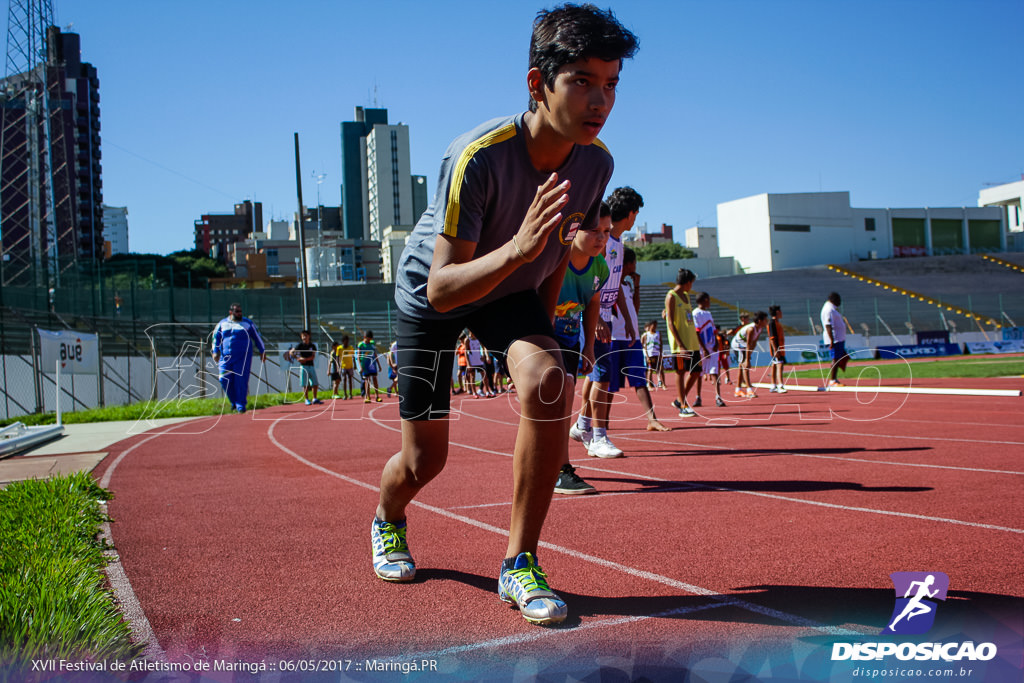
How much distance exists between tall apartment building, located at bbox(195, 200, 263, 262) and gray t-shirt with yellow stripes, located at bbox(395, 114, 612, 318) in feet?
553

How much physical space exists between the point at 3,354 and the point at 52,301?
777 centimetres

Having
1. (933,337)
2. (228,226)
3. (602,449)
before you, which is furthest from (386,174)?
(602,449)

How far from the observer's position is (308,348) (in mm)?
21078

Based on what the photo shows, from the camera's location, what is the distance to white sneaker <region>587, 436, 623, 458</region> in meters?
7.17

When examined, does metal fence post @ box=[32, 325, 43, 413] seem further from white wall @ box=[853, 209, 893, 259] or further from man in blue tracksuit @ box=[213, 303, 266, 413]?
white wall @ box=[853, 209, 893, 259]

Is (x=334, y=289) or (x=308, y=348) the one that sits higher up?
(x=334, y=289)

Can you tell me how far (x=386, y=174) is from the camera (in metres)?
147

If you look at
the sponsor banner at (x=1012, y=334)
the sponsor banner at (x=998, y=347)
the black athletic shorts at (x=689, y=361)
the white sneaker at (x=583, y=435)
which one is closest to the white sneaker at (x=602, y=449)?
the white sneaker at (x=583, y=435)

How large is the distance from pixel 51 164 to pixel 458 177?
153 feet

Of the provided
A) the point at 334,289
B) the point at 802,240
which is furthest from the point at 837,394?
the point at 802,240

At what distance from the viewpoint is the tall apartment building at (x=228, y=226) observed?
164250 mm

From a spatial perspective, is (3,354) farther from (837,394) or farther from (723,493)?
(837,394)

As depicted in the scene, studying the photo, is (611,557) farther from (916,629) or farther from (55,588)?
(55,588)

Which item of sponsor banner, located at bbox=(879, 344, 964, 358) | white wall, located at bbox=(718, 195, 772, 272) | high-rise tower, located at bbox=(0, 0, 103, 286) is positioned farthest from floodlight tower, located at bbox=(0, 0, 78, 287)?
white wall, located at bbox=(718, 195, 772, 272)
